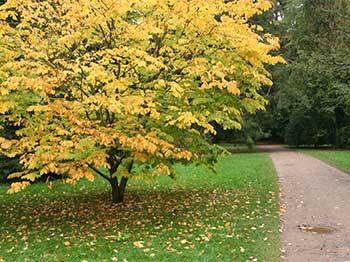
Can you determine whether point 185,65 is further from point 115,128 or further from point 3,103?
point 3,103

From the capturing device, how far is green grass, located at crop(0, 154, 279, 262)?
636cm

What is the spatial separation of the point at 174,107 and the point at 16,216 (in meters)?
4.76

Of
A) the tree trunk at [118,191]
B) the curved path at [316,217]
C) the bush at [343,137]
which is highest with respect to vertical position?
the bush at [343,137]

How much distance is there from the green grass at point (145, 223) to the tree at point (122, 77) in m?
1.12

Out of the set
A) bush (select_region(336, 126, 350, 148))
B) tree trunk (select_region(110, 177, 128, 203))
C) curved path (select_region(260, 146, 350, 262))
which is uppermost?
bush (select_region(336, 126, 350, 148))

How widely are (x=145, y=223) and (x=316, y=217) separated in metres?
3.51

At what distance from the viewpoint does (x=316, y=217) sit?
873 centimetres

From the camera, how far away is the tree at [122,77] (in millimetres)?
6855

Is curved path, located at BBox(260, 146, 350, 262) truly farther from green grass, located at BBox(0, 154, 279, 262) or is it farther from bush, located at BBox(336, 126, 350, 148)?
bush, located at BBox(336, 126, 350, 148)

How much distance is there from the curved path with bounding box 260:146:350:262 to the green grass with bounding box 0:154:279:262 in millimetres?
290

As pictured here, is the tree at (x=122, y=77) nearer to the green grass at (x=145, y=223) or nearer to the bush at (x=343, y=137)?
the green grass at (x=145, y=223)

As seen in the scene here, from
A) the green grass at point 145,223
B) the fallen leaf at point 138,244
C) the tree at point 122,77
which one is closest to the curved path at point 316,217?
the green grass at point 145,223

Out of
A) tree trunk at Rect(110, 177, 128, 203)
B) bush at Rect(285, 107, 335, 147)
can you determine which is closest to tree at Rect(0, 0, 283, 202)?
tree trunk at Rect(110, 177, 128, 203)

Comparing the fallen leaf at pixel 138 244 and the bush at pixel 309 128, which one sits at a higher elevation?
the bush at pixel 309 128
